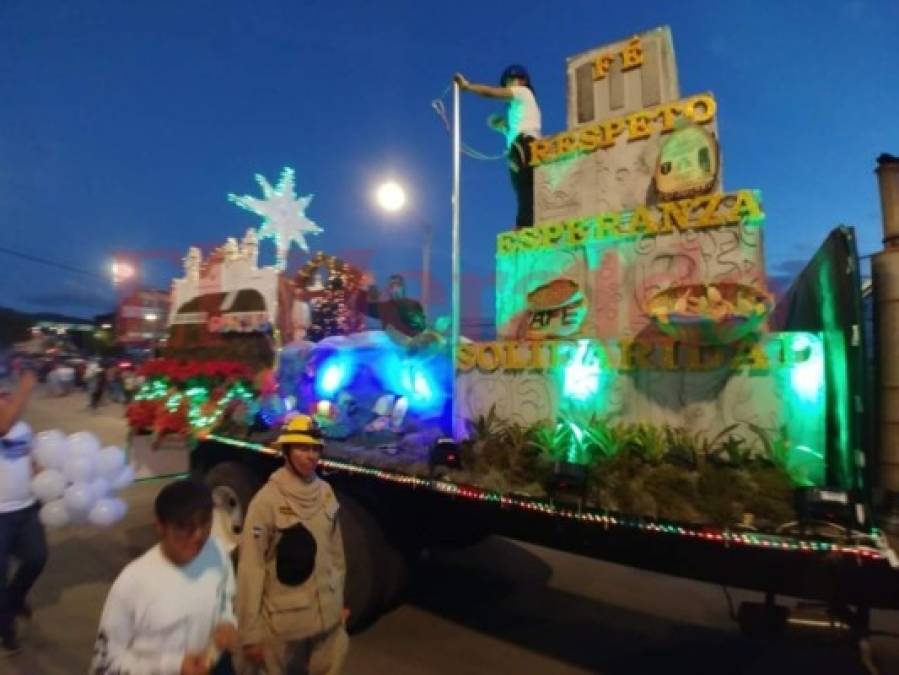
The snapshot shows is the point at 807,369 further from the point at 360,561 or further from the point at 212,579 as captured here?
the point at 360,561

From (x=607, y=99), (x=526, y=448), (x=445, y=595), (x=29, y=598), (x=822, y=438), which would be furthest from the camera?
(x=445, y=595)

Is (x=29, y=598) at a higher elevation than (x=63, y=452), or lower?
lower

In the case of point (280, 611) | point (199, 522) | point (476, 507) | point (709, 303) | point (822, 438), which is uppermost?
point (709, 303)

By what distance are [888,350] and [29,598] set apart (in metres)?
6.16

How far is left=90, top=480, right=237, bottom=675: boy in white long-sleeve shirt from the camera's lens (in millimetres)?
1931

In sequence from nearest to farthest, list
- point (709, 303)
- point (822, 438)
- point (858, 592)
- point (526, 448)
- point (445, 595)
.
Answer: point (858, 592)
point (822, 438)
point (709, 303)
point (526, 448)
point (445, 595)

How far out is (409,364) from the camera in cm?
515

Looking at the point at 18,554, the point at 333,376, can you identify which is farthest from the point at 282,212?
the point at 18,554

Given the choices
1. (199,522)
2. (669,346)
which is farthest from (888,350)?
(199,522)

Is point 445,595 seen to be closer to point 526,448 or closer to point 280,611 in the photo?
point 526,448

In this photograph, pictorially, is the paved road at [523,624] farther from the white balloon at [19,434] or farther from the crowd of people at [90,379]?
the crowd of people at [90,379]

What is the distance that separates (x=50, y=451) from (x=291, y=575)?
2.93 meters

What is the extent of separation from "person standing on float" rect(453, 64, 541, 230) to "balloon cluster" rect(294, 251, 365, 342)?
11.0ft

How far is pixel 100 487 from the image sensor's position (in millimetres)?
4820
